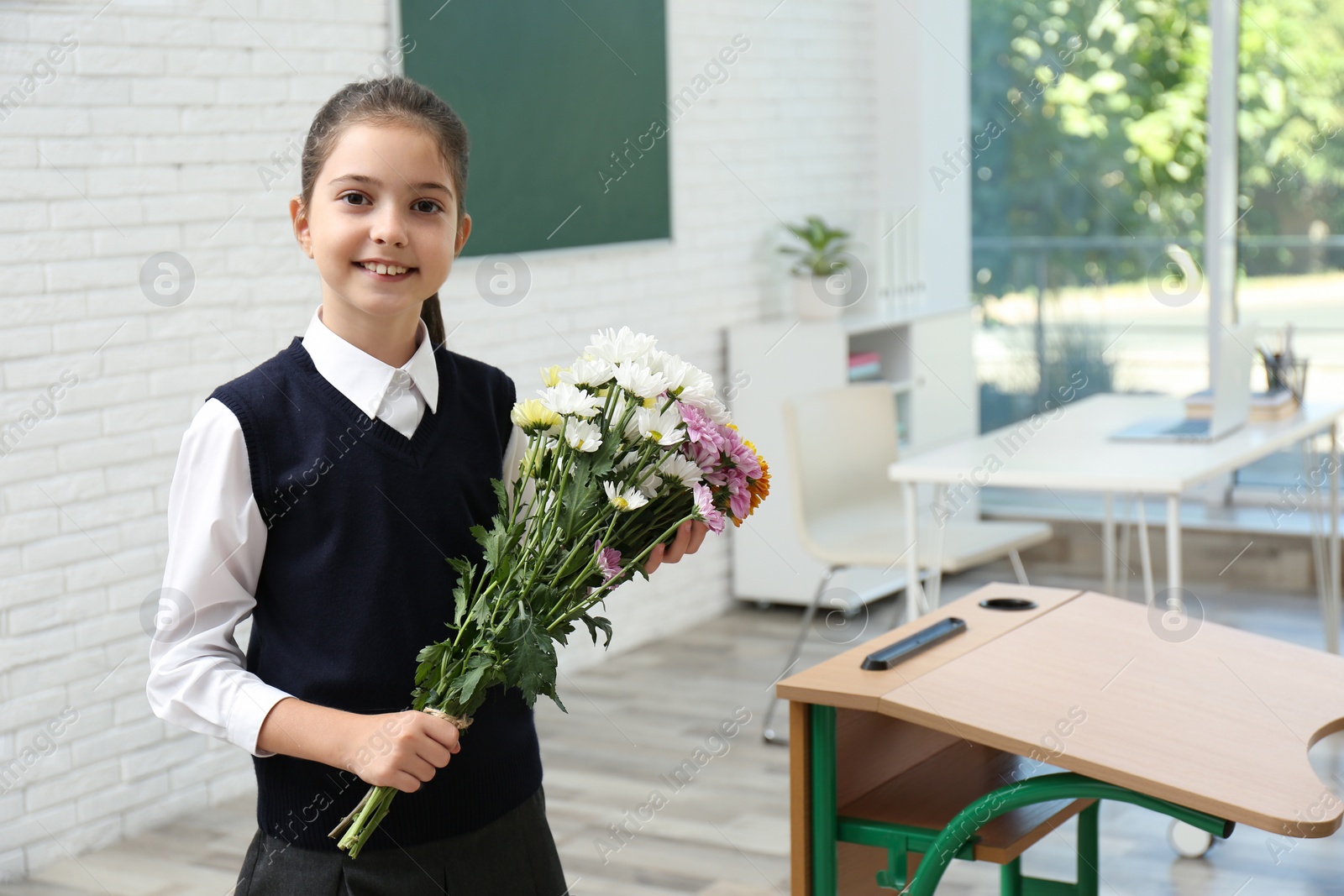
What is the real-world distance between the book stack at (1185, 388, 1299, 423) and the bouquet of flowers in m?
3.01

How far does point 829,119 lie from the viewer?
5.51m

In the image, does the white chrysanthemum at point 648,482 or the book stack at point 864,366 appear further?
the book stack at point 864,366

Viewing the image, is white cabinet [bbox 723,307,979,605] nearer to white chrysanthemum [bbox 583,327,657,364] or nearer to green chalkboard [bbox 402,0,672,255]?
green chalkboard [bbox 402,0,672,255]

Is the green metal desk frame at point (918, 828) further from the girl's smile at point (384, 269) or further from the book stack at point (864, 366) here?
the book stack at point (864, 366)

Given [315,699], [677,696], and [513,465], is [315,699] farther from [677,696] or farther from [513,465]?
[677,696]

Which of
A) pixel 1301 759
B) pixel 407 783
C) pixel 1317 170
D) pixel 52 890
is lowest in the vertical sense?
pixel 52 890

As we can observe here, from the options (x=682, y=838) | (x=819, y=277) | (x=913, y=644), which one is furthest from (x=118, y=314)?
(x=819, y=277)

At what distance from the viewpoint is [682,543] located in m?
1.31

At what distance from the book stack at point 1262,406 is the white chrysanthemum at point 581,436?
3.09m

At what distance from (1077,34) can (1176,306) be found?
3.81 feet

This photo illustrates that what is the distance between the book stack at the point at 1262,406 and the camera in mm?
3973

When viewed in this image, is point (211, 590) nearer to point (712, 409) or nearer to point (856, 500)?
point (712, 409)

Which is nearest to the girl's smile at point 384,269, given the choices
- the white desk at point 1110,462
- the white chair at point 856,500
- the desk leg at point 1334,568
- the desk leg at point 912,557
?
the white desk at point 1110,462

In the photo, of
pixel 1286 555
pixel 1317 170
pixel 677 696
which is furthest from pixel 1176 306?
pixel 677 696
